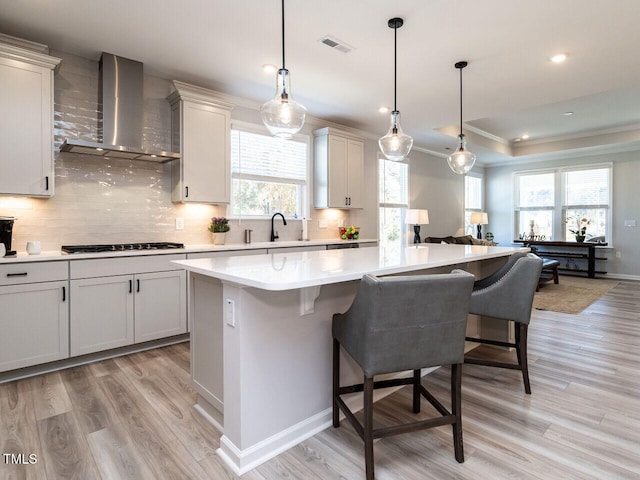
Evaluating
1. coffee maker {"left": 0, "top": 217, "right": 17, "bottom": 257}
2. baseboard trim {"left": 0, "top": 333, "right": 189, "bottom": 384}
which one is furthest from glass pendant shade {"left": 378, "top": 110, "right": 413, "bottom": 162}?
coffee maker {"left": 0, "top": 217, "right": 17, "bottom": 257}

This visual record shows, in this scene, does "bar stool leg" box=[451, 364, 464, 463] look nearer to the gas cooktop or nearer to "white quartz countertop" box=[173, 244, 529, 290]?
"white quartz countertop" box=[173, 244, 529, 290]

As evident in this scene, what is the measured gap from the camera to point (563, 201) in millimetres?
8000

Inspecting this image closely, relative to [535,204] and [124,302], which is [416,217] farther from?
[124,302]

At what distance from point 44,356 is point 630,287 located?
27.6 feet

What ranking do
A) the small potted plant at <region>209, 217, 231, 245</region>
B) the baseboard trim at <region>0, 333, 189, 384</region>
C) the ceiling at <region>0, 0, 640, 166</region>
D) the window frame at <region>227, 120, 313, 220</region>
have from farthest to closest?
the window frame at <region>227, 120, 313, 220</region> < the small potted plant at <region>209, 217, 231, 245</region> < the baseboard trim at <region>0, 333, 189, 384</region> < the ceiling at <region>0, 0, 640, 166</region>

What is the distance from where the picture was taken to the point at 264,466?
1.72 m

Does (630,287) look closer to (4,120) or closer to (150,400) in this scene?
(150,400)

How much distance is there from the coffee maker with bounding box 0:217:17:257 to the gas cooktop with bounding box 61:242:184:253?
0.35m

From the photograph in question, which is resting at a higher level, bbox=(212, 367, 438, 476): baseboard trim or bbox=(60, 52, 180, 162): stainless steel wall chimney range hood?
bbox=(60, 52, 180, 162): stainless steel wall chimney range hood

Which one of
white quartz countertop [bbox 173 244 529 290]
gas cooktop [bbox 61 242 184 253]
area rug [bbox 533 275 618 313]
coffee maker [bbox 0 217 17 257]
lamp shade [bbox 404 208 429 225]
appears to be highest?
lamp shade [bbox 404 208 429 225]

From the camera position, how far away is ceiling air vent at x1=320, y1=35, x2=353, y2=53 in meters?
2.95

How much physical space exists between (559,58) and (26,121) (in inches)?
178

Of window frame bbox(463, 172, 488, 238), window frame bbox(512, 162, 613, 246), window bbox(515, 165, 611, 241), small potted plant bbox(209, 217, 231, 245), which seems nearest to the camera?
small potted plant bbox(209, 217, 231, 245)

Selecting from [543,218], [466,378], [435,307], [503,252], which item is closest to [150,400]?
[435,307]
